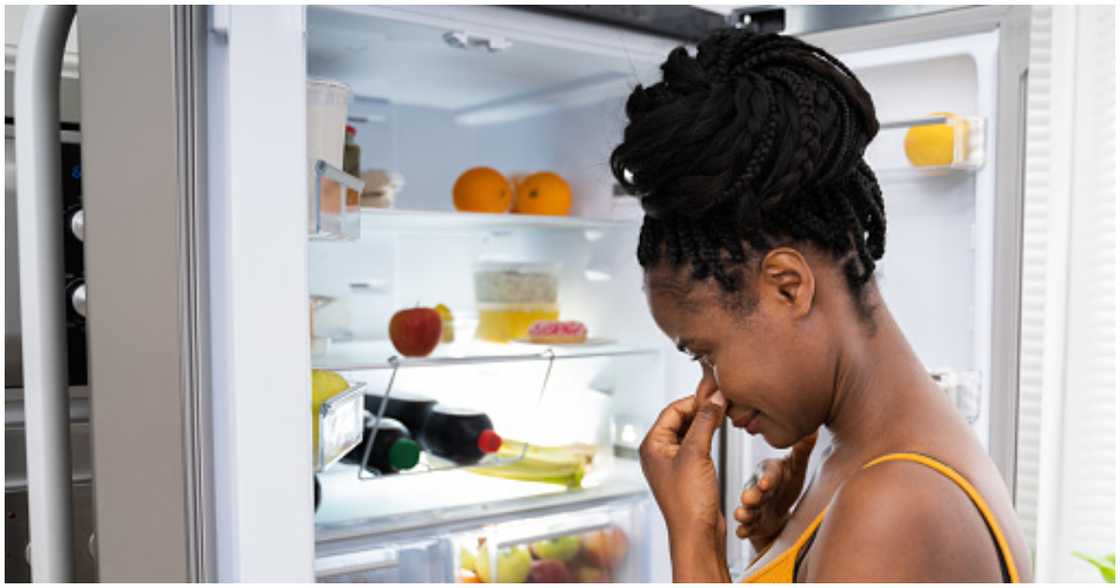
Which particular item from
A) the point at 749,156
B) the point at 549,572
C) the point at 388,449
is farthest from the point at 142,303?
the point at 549,572

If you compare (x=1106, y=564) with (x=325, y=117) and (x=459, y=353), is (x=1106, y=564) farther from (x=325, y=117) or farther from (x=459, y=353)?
(x=325, y=117)

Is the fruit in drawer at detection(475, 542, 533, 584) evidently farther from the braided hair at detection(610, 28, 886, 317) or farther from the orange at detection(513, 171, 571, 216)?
the braided hair at detection(610, 28, 886, 317)

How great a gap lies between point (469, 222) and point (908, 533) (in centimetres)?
146

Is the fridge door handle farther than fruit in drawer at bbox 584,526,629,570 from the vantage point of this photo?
No

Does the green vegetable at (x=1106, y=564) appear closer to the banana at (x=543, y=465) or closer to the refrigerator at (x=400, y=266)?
the refrigerator at (x=400, y=266)

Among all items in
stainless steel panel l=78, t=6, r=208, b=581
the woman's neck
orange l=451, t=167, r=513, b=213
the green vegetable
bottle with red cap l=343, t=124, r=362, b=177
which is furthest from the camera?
orange l=451, t=167, r=513, b=213

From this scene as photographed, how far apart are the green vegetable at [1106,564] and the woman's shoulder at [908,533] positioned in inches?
30.4

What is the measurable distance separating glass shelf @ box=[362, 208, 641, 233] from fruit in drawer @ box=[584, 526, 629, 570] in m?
0.69

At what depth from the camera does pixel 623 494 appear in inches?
81.0

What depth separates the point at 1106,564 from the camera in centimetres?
145

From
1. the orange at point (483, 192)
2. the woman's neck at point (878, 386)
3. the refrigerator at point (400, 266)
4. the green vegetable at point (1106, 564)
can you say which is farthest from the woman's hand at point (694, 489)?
the orange at point (483, 192)

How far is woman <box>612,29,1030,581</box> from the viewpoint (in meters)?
0.71

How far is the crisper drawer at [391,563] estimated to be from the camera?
66.6 inches

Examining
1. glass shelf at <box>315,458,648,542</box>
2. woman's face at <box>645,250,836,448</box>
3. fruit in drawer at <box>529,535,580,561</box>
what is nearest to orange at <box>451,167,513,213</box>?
glass shelf at <box>315,458,648,542</box>
